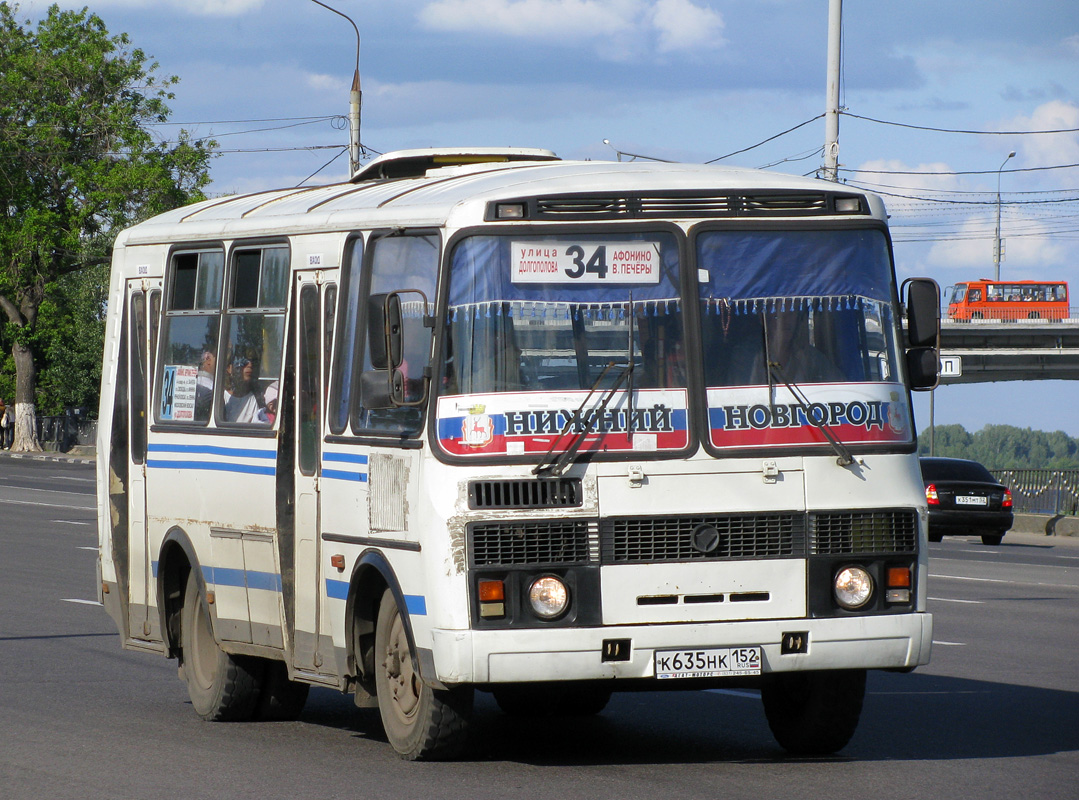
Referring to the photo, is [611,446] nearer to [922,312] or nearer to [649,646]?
[649,646]

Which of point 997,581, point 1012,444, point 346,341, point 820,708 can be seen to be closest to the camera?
point 820,708

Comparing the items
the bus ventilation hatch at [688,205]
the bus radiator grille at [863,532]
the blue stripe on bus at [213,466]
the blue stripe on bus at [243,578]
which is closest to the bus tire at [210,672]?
the blue stripe on bus at [243,578]

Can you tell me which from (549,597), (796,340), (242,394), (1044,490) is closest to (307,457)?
(242,394)

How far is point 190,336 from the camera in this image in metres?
10.1

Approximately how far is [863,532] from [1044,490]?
96.0 feet

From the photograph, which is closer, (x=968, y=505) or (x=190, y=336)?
(x=190, y=336)

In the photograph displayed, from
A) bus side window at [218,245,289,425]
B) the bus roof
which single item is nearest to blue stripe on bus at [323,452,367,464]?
bus side window at [218,245,289,425]

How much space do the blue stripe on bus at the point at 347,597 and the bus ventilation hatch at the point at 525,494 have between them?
49cm

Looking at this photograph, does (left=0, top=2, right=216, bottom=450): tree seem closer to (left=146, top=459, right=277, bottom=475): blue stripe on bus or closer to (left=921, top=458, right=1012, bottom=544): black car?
(left=921, top=458, right=1012, bottom=544): black car

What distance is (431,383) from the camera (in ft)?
25.2

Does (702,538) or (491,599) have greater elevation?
(702,538)

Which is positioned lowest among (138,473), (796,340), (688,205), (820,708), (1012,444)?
(1012,444)

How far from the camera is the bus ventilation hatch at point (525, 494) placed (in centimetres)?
745

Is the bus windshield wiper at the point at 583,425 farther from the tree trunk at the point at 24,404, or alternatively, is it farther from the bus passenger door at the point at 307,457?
the tree trunk at the point at 24,404
